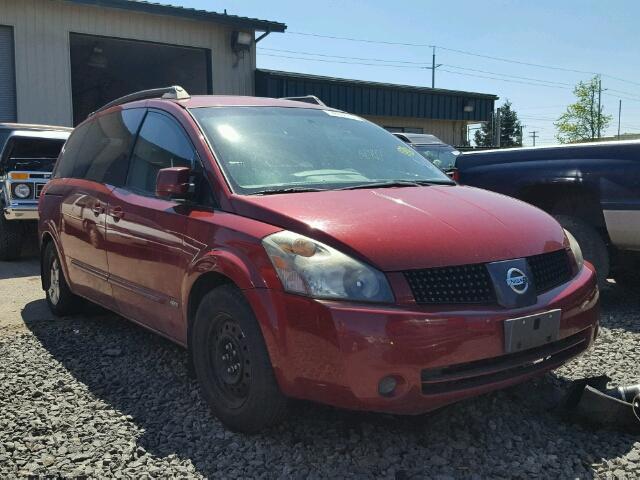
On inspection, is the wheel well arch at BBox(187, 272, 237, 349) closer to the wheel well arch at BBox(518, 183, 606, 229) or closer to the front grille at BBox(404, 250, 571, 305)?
the front grille at BBox(404, 250, 571, 305)

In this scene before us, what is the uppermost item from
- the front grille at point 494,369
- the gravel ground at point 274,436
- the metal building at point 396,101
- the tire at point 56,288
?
the metal building at point 396,101

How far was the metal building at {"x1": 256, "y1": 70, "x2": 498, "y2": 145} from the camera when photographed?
58.2ft

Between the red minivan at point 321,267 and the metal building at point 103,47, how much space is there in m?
11.1

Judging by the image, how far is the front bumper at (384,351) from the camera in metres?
2.62

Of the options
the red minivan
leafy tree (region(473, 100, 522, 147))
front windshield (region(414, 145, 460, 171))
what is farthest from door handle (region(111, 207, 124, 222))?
leafy tree (region(473, 100, 522, 147))

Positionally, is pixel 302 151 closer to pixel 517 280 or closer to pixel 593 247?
pixel 517 280

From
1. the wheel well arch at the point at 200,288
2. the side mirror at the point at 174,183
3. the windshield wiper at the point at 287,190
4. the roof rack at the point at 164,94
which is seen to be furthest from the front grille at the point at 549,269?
the roof rack at the point at 164,94

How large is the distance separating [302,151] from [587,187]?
2715mm

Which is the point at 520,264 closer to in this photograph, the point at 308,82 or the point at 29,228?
the point at 29,228

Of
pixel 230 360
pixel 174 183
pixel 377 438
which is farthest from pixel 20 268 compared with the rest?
pixel 377 438

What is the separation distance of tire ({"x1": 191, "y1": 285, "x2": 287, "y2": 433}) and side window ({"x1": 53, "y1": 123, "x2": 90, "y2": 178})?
2698 millimetres

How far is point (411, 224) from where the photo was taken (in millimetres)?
2979

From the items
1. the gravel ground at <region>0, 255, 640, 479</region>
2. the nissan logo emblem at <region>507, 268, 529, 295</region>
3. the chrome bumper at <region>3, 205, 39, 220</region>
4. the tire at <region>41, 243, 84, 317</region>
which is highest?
the nissan logo emblem at <region>507, 268, 529, 295</region>

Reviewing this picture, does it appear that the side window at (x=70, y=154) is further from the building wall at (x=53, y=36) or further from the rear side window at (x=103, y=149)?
the building wall at (x=53, y=36)
